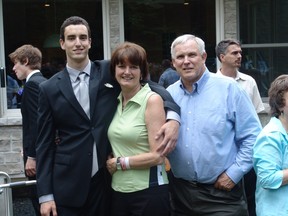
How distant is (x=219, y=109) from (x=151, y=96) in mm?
430

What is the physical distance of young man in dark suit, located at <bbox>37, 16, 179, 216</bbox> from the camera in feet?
11.1

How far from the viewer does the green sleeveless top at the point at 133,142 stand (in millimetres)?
3271

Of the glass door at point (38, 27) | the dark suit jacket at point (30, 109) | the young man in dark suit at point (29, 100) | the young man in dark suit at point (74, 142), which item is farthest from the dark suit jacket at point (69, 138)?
the glass door at point (38, 27)

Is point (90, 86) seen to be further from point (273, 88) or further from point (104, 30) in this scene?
point (104, 30)

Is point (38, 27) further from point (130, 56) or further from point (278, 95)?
point (278, 95)

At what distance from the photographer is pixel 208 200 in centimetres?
345

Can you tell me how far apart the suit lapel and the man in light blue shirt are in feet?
2.11

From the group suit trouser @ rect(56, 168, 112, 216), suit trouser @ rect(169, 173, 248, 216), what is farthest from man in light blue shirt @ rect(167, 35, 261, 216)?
suit trouser @ rect(56, 168, 112, 216)

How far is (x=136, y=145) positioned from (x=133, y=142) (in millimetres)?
28

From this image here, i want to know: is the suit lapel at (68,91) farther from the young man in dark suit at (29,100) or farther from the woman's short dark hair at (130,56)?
the young man in dark suit at (29,100)

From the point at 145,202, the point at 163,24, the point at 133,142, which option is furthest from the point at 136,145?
the point at 163,24

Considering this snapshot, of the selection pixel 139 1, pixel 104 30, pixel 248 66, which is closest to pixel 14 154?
pixel 104 30

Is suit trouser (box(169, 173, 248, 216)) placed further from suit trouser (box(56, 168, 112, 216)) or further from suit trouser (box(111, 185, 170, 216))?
suit trouser (box(56, 168, 112, 216))

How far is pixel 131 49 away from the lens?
10.9 ft
